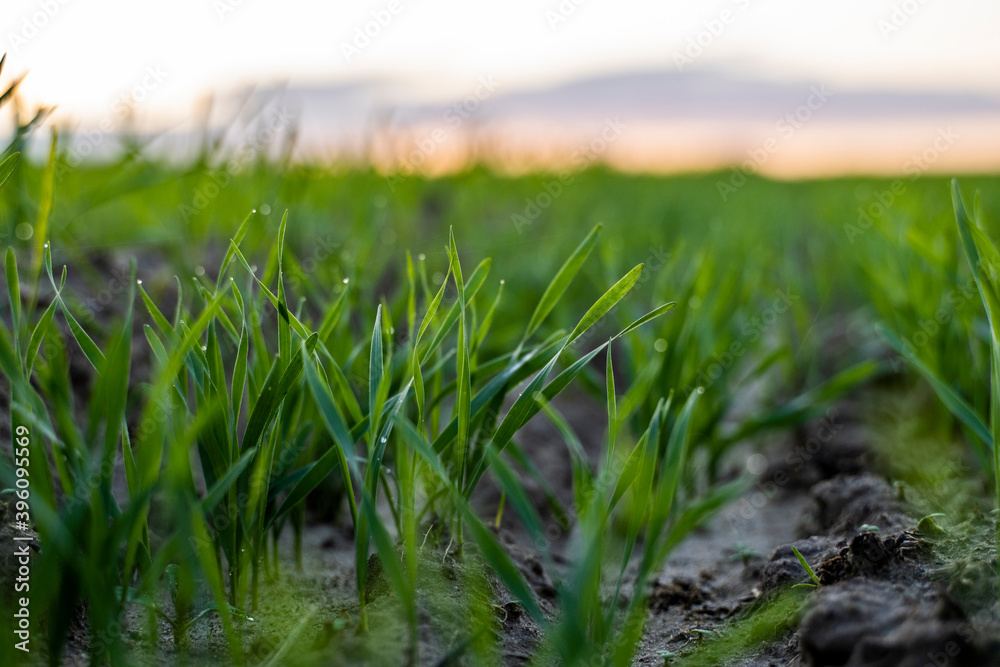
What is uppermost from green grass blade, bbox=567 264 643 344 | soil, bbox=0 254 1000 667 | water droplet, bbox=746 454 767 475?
green grass blade, bbox=567 264 643 344

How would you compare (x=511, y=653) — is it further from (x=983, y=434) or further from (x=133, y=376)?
(x=133, y=376)

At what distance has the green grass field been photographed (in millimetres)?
842

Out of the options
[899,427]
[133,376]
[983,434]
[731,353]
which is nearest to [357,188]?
[133,376]

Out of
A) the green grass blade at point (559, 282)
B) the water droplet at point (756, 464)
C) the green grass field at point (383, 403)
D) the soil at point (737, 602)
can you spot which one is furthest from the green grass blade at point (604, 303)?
the water droplet at point (756, 464)

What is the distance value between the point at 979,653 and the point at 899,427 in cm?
120

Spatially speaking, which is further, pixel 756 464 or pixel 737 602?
pixel 756 464

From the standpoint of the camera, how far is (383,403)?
0.93 metres

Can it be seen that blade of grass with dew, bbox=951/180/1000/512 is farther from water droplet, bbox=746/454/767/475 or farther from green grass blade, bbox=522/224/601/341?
water droplet, bbox=746/454/767/475

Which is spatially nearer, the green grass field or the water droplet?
the green grass field

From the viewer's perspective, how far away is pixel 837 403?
6.68ft


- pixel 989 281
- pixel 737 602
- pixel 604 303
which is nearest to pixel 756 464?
pixel 737 602

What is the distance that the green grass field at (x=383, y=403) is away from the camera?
84 centimetres

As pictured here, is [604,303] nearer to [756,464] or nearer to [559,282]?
[559,282]

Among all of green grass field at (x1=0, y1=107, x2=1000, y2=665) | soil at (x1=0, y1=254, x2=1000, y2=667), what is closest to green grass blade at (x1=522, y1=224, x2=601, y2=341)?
green grass field at (x1=0, y1=107, x2=1000, y2=665)
